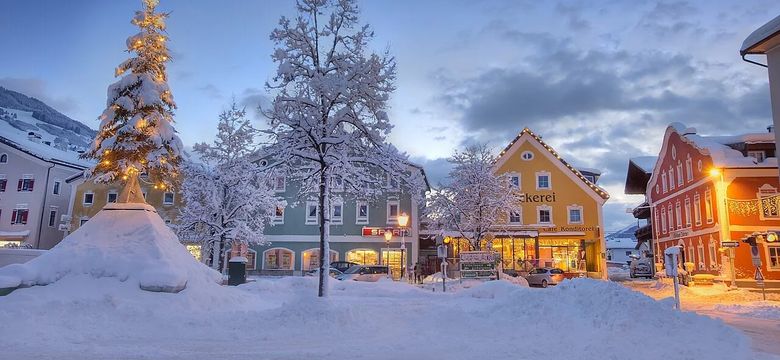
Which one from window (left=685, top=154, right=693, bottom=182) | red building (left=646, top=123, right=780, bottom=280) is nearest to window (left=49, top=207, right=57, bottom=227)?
red building (left=646, top=123, right=780, bottom=280)

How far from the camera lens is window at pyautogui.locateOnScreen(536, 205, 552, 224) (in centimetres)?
4553

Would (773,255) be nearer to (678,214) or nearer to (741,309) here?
(678,214)

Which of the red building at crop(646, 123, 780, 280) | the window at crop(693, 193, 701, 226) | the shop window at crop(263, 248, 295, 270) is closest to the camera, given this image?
the red building at crop(646, 123, 780, 280)

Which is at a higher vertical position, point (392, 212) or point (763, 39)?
point (763, 39)

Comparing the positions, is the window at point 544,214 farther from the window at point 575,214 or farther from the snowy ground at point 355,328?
the snowy ground at point 355,328

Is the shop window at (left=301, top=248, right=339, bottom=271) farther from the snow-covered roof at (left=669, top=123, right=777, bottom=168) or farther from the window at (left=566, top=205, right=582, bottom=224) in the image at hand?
the snow-covered roof at (left=669, top=123, right=777, bottom=168)

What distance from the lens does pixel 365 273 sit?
33344 millimetres

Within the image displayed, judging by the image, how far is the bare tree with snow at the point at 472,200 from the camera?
121 feet

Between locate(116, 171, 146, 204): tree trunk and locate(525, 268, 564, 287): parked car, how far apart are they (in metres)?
26.9

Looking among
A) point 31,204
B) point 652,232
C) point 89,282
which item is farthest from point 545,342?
point 31,204

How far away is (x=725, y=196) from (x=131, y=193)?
33.5 metres

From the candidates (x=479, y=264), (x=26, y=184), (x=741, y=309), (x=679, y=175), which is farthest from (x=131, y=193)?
(x=679, y=175)

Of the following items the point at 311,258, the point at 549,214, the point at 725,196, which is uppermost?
the point at 725,196

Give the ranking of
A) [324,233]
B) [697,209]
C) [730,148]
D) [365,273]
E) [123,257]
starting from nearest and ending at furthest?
[324,233]
[123,257]
[365,273]
[730,148]
[697,209]
